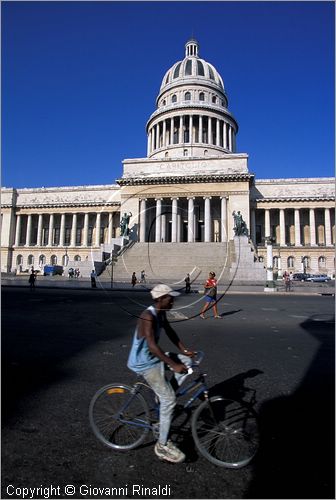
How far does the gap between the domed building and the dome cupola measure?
8.5 inches

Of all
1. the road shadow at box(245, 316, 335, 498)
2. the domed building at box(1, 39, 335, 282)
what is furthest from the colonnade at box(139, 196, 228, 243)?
the road shadow at box(245, 316, 335, 498)

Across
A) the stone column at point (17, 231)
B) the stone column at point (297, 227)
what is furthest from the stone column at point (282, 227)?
the stone column at point (17, 231)

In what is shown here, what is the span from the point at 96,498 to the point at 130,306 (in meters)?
13.8

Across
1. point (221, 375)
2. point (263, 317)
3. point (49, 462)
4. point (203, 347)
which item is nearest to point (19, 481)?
point (49, 462)

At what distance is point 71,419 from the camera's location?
4410mm

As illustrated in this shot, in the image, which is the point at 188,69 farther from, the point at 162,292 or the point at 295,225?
the point at 162,292

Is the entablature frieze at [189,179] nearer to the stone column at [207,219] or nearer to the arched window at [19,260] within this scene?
the stone column at [207,219]

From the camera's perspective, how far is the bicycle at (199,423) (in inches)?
143

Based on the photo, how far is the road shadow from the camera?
310cm

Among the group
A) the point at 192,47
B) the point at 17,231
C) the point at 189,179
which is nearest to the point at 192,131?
the point at 189,179

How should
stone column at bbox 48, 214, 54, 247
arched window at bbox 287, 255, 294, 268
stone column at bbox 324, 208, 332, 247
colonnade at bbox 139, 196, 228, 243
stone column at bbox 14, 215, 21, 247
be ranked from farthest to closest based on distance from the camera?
stone column at bbox 14, 215, 21, 247 → stone column at bbox 48, 214, 54, 247 → stone column at bbox 324, 208, 332, 247 → arched window at bbox 287, 255, 294, 268 → colonnade at bbox 139, 196, 228, 243

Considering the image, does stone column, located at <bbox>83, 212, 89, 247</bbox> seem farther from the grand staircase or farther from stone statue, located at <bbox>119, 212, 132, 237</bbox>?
the grand staircase

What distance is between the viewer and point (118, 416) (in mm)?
4012

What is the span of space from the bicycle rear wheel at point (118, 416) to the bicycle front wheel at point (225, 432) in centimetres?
59
